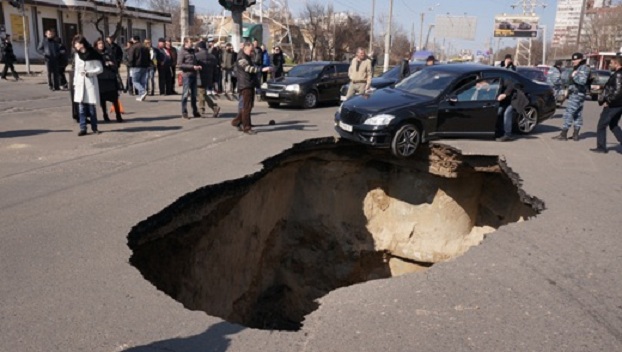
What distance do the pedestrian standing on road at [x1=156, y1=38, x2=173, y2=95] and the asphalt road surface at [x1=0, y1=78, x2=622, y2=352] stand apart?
886 centimetres

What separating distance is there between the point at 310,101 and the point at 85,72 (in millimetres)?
7735

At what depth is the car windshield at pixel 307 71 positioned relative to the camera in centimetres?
1622

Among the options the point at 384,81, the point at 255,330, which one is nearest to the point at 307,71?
the point at 384,81

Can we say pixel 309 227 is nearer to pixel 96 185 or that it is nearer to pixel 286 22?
pixel 96 185

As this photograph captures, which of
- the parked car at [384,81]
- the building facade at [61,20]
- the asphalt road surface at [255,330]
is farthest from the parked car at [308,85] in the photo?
the building facade at [61,20]

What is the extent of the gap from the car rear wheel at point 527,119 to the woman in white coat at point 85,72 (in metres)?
8.78

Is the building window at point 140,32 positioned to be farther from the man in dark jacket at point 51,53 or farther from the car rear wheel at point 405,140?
the car rear wheel at point 405,140

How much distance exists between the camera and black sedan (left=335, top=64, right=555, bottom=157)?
8.68 metres

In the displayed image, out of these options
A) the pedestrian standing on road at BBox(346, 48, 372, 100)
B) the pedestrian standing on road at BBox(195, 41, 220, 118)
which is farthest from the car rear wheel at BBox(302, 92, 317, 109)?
the pedestrian standing on road at BBox(195, 41, 220, 118)

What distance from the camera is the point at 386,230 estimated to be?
1103 centimetres

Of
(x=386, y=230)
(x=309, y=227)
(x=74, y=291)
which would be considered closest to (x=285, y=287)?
(x=309, y=227)

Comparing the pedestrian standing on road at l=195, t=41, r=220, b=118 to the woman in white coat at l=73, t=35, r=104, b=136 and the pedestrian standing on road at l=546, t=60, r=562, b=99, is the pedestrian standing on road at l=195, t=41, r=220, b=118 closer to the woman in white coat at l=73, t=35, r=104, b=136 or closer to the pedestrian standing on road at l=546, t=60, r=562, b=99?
the woman in white coat at l=73, t=35, r=104, b=136

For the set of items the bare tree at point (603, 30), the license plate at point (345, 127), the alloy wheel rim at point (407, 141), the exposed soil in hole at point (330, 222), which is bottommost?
the exposed soil in hole at point (330, 222)

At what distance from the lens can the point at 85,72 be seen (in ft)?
30.1
